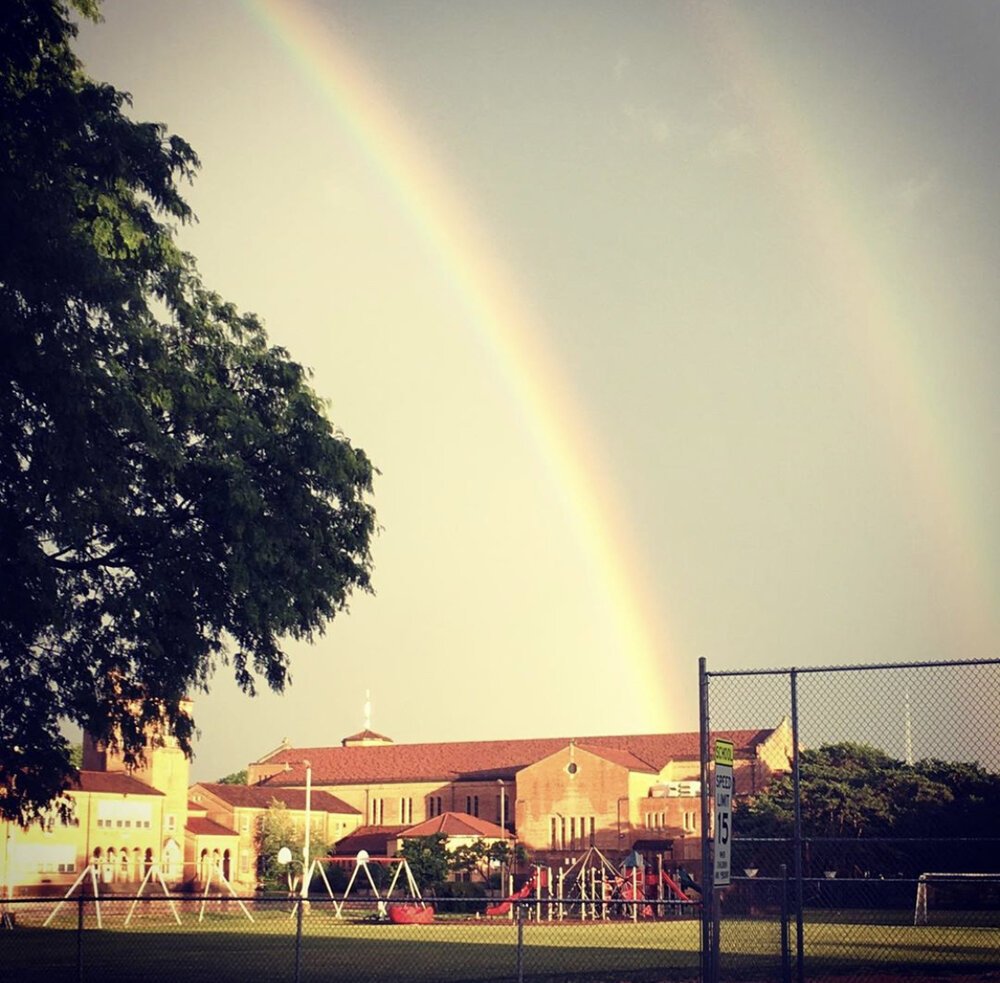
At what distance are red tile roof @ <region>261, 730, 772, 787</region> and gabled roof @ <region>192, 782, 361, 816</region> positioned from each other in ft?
12.1

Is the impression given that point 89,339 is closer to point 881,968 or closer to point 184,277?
point 184,277

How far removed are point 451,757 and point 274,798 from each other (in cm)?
2227

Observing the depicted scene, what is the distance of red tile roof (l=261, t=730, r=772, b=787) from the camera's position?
117688 millimetres

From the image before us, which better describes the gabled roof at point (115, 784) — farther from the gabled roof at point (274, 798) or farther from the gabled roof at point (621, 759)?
A: the gabled roof at point (621, 759)

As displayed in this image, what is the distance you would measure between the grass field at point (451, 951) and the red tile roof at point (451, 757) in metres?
63.4

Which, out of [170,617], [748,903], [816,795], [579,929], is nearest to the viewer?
[170,617]

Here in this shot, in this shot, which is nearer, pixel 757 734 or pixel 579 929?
pixel 579 929

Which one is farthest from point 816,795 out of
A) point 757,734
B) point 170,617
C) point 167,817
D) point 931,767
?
point 170,617

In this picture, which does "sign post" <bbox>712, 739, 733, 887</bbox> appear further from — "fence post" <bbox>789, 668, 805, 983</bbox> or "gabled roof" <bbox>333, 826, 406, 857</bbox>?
"gabled roof" <bbox>333, 826, 406, 857</bbox>

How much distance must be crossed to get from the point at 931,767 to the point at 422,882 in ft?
86.3

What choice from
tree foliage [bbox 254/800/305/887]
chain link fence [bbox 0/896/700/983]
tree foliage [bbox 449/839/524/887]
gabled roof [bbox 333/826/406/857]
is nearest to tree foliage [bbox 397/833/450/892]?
tree foliage [bbox 449/839/524/887]

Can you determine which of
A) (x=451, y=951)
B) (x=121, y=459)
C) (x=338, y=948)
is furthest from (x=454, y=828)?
(x=121, y=459)

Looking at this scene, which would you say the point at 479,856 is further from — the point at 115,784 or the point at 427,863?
the point at 115,784

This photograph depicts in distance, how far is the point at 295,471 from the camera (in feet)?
84.1
